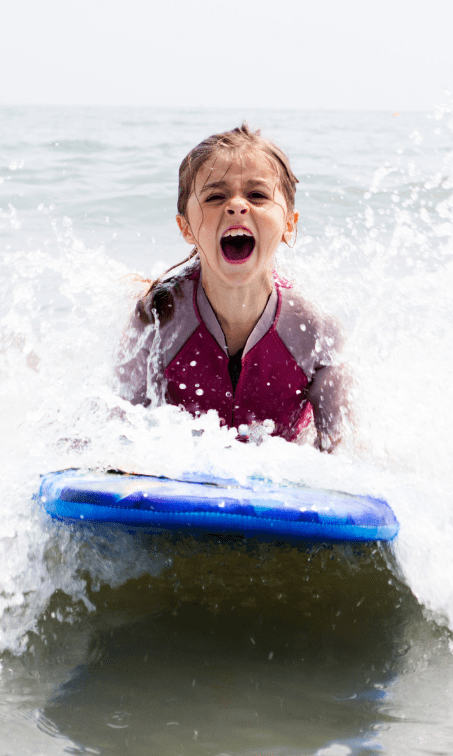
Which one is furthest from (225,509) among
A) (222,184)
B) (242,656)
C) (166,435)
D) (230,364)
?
(222,184)

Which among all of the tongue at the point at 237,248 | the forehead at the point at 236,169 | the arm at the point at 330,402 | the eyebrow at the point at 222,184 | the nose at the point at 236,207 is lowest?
the arm at the point at 330,402

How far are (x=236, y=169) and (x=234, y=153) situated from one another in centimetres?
6

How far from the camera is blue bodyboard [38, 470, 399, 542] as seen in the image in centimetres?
191

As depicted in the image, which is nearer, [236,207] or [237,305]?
[236,207]

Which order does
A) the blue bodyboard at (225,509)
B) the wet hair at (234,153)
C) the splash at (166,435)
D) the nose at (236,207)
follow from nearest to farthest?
the blue bodyboard at (225,509), the splash at (166,435), the nose at (236,207), the wet hair at (234,153)

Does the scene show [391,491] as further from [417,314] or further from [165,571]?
[417,314]

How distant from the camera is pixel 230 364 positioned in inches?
108

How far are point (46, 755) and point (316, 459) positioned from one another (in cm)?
114

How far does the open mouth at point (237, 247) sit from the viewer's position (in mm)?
2518

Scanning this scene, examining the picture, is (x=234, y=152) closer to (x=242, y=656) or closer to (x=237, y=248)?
(x=237, y=248)

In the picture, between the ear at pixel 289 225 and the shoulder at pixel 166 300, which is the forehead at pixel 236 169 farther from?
the shoulder at pixel 166 300

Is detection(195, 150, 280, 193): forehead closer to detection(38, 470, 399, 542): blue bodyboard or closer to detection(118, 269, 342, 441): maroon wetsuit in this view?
detection(118, 269, 342, 441): maroon wetsuit

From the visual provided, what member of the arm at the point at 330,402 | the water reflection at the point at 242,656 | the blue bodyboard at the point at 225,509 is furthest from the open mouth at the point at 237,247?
the water reflection at the point at 242,656

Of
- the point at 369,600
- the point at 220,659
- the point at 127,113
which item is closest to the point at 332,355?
the point at 369,600
